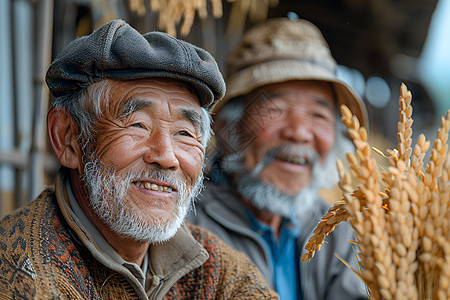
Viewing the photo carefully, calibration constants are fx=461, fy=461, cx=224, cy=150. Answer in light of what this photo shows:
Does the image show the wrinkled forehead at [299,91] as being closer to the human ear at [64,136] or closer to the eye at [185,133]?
the eye at [185,133]

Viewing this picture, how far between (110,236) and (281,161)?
1104 millimetres

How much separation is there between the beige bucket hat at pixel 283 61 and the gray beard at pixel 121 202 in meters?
1.15

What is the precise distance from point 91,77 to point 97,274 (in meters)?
0.50

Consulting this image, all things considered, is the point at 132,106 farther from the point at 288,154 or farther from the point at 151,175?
the point at 288,154

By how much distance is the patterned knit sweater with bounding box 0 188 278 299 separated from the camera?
1000 millimetres

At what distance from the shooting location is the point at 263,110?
2.22 m

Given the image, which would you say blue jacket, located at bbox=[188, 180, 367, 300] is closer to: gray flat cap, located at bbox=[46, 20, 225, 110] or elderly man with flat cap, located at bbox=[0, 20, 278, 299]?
elderly man with flat cap, located at bbox=[0, 20, 278, 299]

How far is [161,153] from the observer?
1170 millimetres

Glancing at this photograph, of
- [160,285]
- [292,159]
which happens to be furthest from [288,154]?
[160,285]

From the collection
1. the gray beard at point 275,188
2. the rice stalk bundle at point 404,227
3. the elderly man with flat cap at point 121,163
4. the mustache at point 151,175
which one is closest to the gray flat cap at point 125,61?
the elderly man with flat cap at point 121,163

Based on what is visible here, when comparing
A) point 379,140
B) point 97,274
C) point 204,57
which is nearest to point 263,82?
point 204,57

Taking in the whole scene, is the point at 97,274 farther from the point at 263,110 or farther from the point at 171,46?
the point at 263,110

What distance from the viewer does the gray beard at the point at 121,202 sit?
1.17 meters

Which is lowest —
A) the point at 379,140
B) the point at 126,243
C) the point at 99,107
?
the point at 379,140
